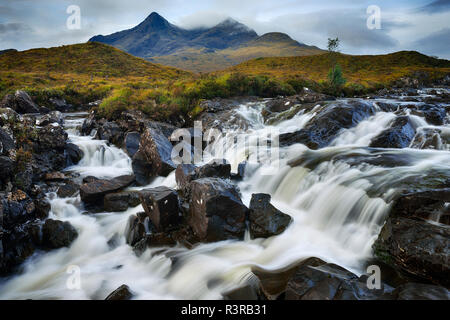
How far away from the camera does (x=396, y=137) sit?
1059 cm

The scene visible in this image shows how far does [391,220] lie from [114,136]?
42.8 ft

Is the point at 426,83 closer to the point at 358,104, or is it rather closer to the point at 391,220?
the point at 358,104

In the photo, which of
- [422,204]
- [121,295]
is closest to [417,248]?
[422,204]

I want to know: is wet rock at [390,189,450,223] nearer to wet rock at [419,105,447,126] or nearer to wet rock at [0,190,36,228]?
wet rock at [419,105,447,126]

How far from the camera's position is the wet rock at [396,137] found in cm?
1045

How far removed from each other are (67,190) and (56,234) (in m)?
2.25

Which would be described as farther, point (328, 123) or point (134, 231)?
point (328, 123)

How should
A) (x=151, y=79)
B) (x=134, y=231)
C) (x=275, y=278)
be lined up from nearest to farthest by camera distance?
(x=275, y=278) → (x=134, y=231) → (x=151, y=79)

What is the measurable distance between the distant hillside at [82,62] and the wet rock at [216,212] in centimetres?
5205

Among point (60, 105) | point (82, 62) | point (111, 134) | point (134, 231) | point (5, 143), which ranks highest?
point (82, 62)

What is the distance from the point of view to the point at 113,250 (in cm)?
677

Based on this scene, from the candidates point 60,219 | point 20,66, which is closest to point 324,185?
point 60,219

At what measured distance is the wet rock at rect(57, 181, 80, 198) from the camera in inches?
334

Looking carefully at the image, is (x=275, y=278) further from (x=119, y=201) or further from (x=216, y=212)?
(x=119, y=201)
